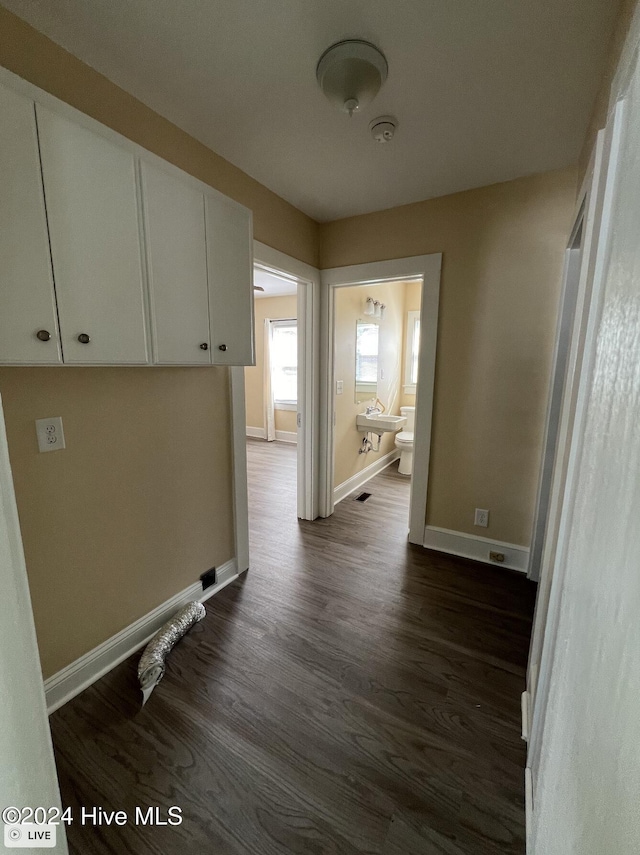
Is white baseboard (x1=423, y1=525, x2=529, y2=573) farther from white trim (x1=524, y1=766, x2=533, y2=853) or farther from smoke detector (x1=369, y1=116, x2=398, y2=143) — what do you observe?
smoke detector (x1=369, y1=116, x2=398, y2=143)

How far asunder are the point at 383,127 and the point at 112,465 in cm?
202

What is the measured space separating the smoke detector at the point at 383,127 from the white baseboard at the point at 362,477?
2712mm

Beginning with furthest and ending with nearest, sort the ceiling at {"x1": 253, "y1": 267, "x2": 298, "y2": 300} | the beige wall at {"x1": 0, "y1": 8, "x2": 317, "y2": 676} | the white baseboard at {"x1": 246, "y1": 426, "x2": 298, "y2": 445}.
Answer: the white baseboard at {"x1": 246, "y1": 426, "x2": 298, "y2": 445} < the ceiling at {"x1": 253, "y1": 267, "x2": 298, "y2": 300} < the beige wall at {"x1": 0, "y1": 8, "x2": 317, "y2": 676}

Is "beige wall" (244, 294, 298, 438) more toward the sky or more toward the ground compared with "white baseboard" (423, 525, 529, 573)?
more toward the sky

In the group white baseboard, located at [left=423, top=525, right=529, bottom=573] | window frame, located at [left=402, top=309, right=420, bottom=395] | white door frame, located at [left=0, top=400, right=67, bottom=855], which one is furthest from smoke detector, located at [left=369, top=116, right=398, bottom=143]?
window frame, located at [left=402, top=309, right=420, bottom=395]

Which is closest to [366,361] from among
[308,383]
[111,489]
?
[308,383]

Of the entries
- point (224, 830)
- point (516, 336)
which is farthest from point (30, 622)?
point (516, 336)

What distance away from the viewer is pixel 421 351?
253 centimetres

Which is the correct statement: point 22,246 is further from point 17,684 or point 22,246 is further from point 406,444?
point 406,444

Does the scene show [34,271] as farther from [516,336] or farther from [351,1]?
[516,336]

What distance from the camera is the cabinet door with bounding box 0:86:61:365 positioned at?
0.96 meters

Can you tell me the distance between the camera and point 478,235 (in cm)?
226

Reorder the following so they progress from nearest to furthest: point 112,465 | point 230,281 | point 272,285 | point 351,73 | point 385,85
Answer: point 351,73, point 385,85, point 112,465, point 230,281, point 272,285

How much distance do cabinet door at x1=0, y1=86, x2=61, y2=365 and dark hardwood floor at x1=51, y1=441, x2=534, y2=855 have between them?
1436 mm
